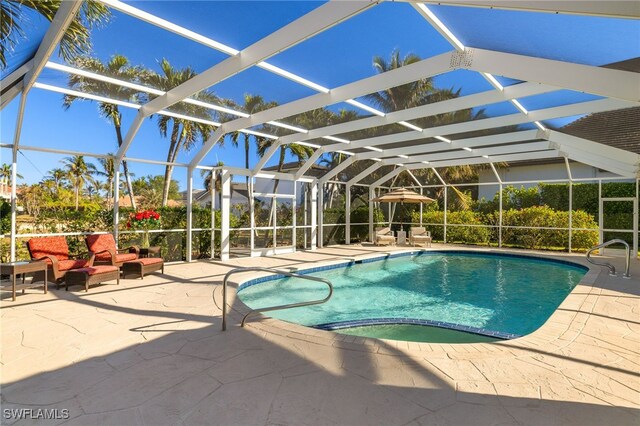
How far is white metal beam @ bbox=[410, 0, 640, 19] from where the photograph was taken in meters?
3.06

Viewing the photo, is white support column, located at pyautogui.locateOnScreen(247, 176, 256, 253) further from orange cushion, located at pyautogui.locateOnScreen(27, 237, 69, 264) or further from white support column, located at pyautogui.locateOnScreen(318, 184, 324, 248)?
orange cushion, located at pyautogui.locateOnScreen(27, 237, 69, 264)

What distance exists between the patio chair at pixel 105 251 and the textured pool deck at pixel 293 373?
2.44 metres

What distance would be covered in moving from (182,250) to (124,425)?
8.84 metres

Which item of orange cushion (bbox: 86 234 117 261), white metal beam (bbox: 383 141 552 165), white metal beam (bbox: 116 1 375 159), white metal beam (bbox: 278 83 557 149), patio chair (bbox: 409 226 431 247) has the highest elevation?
white metal beam (bbox: 116 1 375 159)

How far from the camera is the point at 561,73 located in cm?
508

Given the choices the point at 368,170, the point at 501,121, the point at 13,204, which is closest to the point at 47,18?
the point at 13,204

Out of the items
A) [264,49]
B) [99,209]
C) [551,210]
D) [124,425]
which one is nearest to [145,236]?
[99,209]

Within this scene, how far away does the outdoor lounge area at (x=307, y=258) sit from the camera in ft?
9.50

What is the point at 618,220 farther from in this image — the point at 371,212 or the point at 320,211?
the point at 320,211

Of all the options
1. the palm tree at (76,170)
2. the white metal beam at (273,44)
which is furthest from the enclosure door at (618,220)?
the palm tree at (76,170)

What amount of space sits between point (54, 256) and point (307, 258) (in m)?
6.94

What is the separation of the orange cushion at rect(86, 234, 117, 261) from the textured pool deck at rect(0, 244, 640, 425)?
253cm

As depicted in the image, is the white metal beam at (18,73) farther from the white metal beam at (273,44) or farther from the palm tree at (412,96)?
the palm tree at (412,96)

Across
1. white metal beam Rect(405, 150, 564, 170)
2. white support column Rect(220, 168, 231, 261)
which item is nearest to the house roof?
white metal beam Rect(405, 150, 564, 170)
